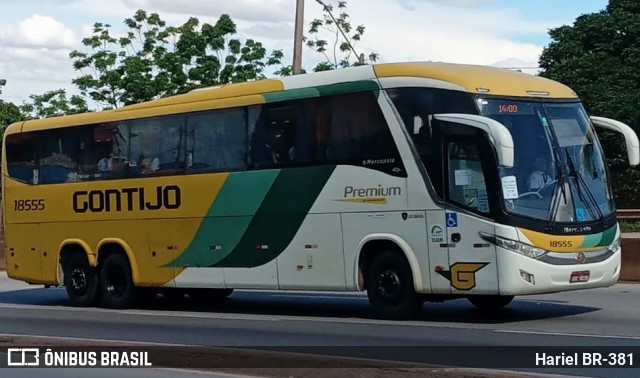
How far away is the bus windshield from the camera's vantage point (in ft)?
47.3

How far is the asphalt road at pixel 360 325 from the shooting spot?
12.3m

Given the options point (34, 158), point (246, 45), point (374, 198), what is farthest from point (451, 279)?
point (246, 45)

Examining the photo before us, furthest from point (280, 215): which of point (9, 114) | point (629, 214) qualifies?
point (9, 114)

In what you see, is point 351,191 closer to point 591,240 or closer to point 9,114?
point 591,240

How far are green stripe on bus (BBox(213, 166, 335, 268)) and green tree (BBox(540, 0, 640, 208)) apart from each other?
30.4 meters

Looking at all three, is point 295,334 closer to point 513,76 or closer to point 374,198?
point 374,198

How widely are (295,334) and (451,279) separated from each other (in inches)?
86.6

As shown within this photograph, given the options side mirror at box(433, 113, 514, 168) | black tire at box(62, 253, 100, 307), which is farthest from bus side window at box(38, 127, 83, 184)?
side mirror at box(433, 113, 514, 168)

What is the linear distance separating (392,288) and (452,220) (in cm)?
148

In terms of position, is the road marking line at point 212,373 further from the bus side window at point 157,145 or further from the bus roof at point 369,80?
the bus side window at point 157,145

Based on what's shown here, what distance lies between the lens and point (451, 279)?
1481cm

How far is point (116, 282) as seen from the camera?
797 inches

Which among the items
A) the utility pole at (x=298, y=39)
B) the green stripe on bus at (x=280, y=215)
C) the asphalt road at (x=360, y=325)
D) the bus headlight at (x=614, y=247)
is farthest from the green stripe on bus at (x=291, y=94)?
the utility pole at (x=298, y=39)

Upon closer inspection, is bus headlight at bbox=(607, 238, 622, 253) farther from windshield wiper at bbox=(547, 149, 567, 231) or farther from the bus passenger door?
the bus passenger door
